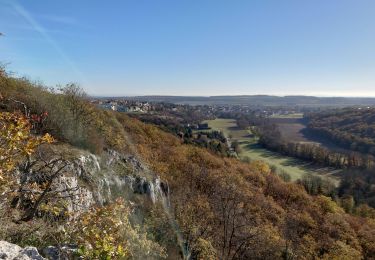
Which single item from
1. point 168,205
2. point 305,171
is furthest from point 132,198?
point 305,171

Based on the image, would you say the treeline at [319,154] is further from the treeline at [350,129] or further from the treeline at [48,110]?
the treeline at [48,110]

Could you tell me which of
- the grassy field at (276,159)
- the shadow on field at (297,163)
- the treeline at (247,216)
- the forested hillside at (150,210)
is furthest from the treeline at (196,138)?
the forested hillside at (150,210)

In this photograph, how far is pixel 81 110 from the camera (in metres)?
29.3

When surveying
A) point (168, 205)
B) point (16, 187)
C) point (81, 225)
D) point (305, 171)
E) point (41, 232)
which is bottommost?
point (305, 171)

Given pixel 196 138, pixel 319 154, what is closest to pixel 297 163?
pixel 319 154

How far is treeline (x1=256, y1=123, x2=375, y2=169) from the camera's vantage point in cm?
9569

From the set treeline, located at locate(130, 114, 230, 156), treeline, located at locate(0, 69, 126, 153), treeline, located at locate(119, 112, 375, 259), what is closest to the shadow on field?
treeline, located at locate(130, 114, 230, 156)

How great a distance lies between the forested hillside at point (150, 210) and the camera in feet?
21.2

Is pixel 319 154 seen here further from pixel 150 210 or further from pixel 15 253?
pixel 15 253

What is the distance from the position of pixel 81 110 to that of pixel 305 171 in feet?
255

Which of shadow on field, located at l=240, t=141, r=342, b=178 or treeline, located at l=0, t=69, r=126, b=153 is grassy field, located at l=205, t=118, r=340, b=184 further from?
treeline, located at l=0, t=69, r=126, b=153

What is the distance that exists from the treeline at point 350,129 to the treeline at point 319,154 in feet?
40.8

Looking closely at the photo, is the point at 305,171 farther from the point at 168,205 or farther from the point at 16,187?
the point at 16,187

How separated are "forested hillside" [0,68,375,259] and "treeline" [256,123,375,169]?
35.6m
